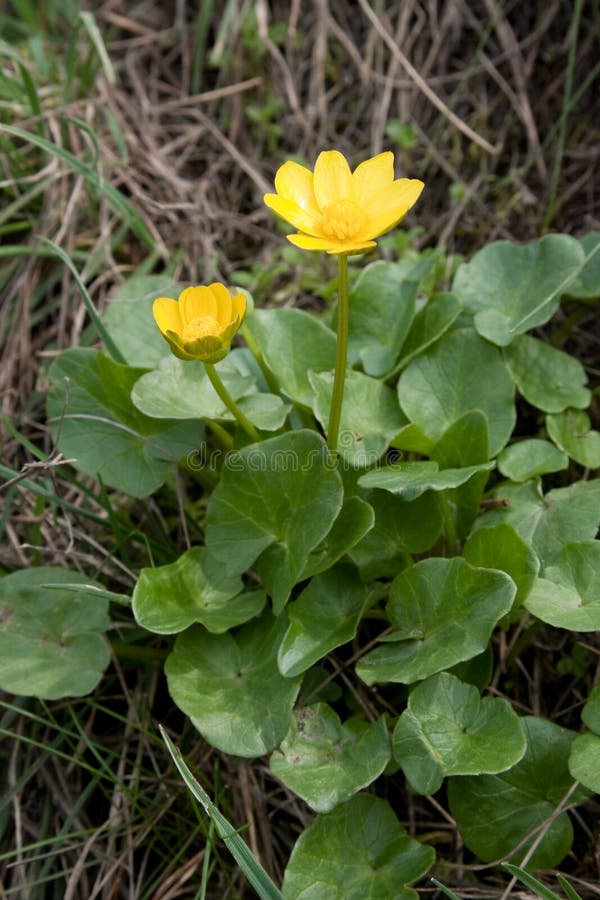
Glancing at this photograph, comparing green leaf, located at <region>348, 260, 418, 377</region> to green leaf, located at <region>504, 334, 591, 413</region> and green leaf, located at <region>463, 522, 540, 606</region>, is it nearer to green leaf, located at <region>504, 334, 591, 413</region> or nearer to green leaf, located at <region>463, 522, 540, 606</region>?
green leaf, located at <region>504, 334, 591, 413</region>

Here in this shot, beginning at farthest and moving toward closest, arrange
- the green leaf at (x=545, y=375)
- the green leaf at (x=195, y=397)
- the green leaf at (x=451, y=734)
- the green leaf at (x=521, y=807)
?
the green leaf at (x=545, y=375), the green leaf at (x=195, y=397), the green leaf at (x=521, y=807), the green leaf at (x=451, y=734)

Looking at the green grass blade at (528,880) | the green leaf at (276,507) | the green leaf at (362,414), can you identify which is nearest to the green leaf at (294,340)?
the green leaf at (362,414)

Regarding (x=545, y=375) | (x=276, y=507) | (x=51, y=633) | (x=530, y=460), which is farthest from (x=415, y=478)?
(x=51, y=633)

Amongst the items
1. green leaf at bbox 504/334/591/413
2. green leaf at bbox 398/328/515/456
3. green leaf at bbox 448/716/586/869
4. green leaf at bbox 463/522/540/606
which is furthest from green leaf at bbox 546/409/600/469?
green leaf at bbox 448/716/586/869

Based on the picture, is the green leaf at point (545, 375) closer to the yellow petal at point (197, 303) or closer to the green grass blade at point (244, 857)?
the yellow petal at point (197, 303)

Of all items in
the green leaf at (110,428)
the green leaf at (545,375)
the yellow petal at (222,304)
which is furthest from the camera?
the green leaf at (545,375)

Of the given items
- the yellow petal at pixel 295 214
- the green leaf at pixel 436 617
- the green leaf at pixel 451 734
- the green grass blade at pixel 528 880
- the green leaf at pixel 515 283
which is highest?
the yellow petal at pixel 295 214

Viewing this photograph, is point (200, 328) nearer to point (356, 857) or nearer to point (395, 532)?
point (395, 532)

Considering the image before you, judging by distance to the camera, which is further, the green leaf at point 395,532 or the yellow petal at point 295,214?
the green leaf at point 395,532
